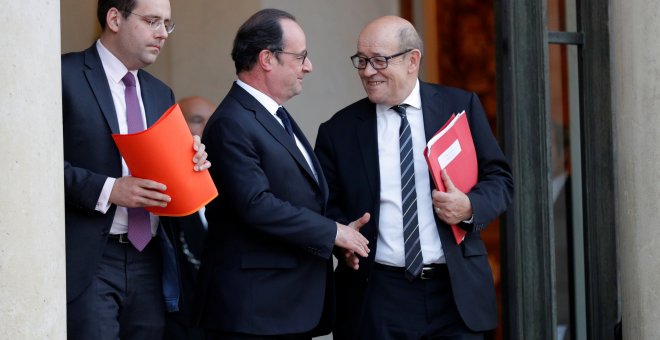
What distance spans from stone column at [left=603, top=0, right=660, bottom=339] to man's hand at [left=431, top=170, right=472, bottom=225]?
0.83 meters

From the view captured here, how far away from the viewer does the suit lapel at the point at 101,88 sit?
14.2 feet

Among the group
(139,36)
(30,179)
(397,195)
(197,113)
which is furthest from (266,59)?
(197,113)

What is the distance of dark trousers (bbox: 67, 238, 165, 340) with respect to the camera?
4238 mm

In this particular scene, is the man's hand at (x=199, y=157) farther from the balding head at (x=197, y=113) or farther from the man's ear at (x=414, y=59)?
the balding head at (x=197, y=113)

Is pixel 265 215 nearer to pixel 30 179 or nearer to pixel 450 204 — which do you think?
pixel 450 204

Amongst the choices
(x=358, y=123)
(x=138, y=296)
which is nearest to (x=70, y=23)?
(x=358, y=123)

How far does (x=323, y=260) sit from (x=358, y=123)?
26.3 inches

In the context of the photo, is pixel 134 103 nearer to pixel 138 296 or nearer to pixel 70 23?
pixel 138 296

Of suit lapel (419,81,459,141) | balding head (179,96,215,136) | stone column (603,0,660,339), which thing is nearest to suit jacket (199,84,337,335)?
suit lapel (419,81,459,141)

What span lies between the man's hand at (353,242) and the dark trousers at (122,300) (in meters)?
0.64

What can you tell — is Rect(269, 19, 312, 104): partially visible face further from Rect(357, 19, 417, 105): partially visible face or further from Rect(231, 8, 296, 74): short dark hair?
Rect(357, 19, 417, 105): partially visible face

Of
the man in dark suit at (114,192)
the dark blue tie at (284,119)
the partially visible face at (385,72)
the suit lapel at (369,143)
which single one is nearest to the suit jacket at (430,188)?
the suit lapel at (369,143)

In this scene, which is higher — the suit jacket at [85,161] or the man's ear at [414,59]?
the man's ear at [414,59]

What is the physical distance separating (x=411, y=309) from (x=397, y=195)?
43 centimetres
